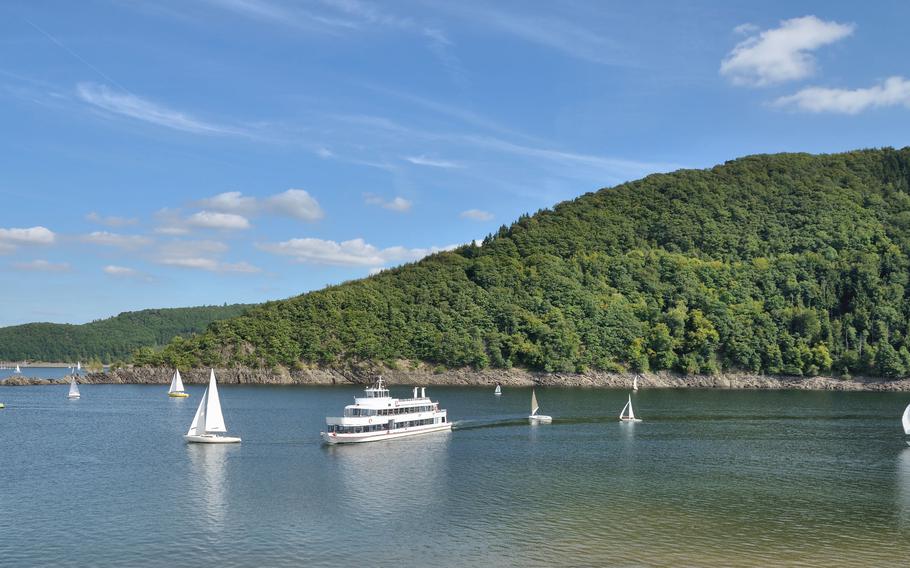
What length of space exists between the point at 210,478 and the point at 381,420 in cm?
2534

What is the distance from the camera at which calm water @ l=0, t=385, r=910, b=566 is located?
1569 inches

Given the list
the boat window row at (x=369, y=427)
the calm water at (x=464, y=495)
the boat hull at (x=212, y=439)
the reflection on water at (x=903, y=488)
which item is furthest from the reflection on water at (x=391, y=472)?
the reflection on water at (x=903, y=488)

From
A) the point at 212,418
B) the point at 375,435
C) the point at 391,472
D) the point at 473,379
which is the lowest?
the point at 391,472

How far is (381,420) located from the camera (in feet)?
266

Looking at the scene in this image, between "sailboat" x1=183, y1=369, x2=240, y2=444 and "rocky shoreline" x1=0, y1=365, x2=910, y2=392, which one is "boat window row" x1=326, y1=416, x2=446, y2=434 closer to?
"sailboat" x1=183, y1=369, x2=240, y2=444

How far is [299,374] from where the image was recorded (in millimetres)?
190875

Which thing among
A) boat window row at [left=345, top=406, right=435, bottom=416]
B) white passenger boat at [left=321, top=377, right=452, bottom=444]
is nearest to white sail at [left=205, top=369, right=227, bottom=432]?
white passenger boat at [left=321, top=377, right=452, bottom=444]

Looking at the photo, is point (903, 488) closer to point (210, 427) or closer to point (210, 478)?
point (210, 478)

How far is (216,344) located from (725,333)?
14262 centimetres

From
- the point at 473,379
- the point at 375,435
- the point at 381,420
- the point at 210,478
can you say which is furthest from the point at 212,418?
the point at 473,379

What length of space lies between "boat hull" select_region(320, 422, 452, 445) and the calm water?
160 centimetres

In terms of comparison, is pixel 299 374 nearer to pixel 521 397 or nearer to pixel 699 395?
pixel 521 397

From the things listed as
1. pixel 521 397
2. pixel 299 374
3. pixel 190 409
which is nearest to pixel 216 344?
pixel 299 374

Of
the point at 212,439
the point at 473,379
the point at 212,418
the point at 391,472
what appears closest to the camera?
the point at 391,472
